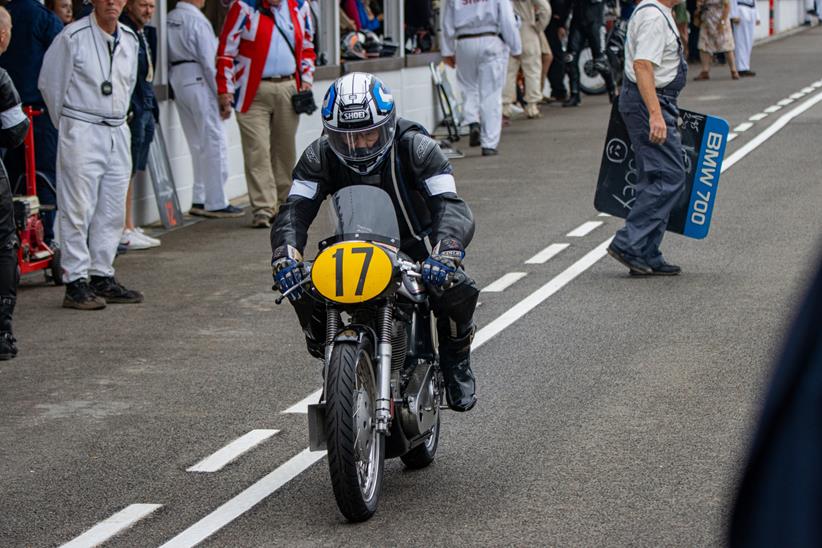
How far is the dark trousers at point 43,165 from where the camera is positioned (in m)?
11.1

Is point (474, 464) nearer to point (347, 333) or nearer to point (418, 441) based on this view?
point (418, 441)

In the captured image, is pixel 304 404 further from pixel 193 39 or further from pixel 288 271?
pixel 193 39

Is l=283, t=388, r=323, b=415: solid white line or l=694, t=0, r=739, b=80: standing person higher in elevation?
l=694, t=0, r=739, b=80: standing person

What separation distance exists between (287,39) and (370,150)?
26.5 ft

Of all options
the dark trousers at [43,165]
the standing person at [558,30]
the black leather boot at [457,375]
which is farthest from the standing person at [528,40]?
the black leather boot at [457,375]

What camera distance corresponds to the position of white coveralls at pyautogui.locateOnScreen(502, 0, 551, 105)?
73.1ft

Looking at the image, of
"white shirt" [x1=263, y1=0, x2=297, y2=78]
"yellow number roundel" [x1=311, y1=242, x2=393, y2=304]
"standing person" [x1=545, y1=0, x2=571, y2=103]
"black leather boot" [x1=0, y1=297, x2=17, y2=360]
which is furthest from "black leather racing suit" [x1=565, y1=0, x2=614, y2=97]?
"yellow number roundel" [x1=311, y1=242, x2=393, y2=304]

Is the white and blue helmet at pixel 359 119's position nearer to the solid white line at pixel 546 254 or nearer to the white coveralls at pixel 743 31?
the solid white line at pixel 546 254

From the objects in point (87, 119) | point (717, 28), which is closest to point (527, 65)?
point (717, 28)

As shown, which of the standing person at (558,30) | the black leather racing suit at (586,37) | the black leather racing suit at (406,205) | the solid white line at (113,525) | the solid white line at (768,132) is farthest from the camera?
the standing person at (558,30)

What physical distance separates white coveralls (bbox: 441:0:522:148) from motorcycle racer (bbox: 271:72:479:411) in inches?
488

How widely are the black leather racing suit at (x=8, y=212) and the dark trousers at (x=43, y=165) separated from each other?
7.42 ft

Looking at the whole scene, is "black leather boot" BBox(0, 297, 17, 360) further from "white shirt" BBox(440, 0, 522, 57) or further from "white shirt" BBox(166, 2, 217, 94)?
"white shirt" BBox(440, 0, 522, 57)

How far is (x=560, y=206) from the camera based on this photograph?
557 inches
